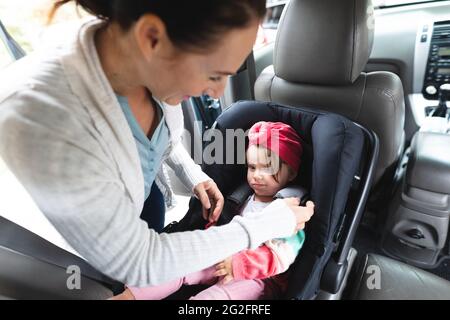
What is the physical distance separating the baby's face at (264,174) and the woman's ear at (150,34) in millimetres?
691

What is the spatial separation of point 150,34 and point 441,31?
1743 millimetres

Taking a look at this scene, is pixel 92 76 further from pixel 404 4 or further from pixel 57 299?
pixel 404 4

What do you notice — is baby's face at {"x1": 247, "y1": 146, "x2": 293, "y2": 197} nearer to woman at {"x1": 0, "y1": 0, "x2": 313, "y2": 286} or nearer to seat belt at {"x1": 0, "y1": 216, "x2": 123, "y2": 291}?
woman at {"x1": 0, "y1": 0, "x2": 313, "y2": 286}

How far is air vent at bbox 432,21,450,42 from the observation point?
1.61 m

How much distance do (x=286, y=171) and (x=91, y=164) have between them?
0.80 metres

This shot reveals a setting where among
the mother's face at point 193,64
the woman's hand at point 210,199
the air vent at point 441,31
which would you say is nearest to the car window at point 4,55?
the woman's hand at point 210,199

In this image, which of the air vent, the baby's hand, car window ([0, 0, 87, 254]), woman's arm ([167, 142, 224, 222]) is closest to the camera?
the baby's hand

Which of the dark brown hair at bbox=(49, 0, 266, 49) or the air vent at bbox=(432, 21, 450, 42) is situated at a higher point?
the dark brown hair at bbox=(49, 0, 266, 49)

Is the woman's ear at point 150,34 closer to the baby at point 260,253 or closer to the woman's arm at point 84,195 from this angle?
the woman's arm at point 84,195

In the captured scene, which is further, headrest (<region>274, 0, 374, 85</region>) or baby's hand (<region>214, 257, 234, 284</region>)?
headrest (<region>274, 0, 374, 85</region>)

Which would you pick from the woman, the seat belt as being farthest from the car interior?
the woman

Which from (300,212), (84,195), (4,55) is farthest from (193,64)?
(4,55)

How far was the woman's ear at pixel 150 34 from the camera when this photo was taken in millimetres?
533

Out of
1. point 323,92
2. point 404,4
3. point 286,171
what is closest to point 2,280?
point 286,171
